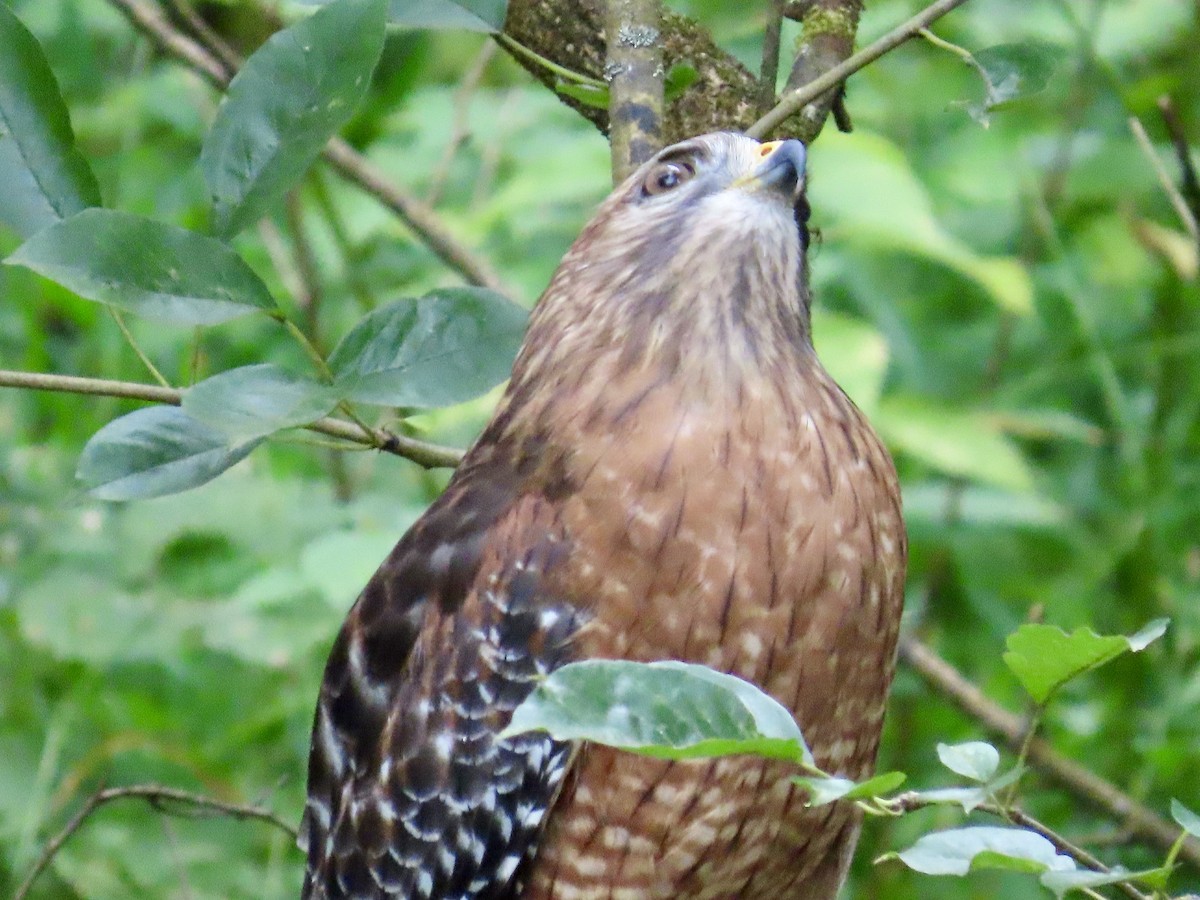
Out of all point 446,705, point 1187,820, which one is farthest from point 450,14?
point 1187,820

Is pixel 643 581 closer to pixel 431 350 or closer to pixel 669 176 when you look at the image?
pixel 431 350

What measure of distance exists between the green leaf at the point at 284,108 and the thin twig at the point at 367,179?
1487 millimetres

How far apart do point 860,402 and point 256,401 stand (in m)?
2.18

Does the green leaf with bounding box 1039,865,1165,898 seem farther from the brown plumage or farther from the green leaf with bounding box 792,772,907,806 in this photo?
the brown plumage

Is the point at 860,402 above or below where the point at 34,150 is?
below

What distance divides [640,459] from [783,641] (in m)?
0.32

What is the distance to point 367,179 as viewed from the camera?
379 cm

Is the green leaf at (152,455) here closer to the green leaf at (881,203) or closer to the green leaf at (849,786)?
the green leaf at (849,786)

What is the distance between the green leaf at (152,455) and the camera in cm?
201

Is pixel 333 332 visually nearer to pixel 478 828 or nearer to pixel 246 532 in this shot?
pixel 246 532

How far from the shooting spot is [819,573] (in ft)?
7.45

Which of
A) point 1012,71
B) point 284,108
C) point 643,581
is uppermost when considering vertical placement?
point 1012,71

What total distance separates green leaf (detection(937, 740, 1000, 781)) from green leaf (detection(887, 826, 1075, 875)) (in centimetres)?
13

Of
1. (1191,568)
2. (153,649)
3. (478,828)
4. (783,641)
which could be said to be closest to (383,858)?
(478,828)
